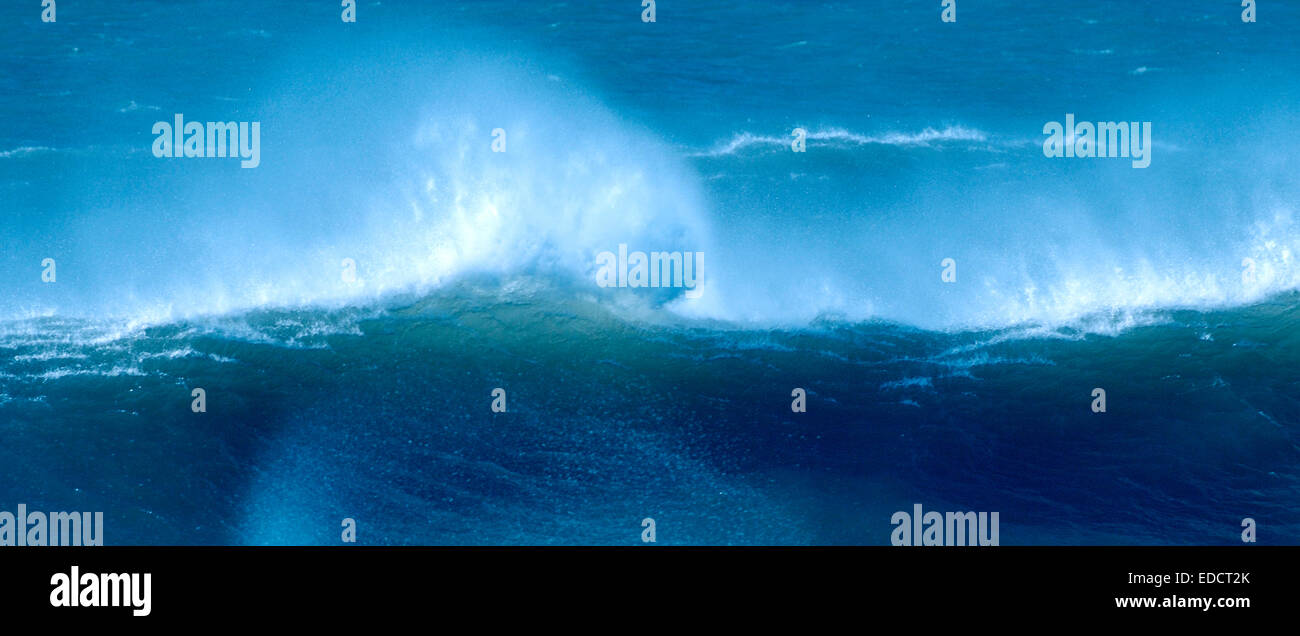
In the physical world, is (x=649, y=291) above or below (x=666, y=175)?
below

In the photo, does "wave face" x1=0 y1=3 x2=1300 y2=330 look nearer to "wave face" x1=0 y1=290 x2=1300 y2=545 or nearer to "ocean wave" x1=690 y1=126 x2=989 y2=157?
"ocean wave" x1=690 y1=126 x2=989 y2=157

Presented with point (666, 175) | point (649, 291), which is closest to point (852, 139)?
point (666, 175)

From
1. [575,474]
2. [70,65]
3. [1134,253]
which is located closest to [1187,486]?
[1134,253]

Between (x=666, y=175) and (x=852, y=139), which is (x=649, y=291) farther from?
(x=852, y=139)

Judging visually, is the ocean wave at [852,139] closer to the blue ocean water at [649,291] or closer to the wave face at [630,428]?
the blue ocean water at [649,291]

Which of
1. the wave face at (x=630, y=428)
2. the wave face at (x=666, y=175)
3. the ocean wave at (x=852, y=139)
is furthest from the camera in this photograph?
the ocean wave at (x=852, y=139)

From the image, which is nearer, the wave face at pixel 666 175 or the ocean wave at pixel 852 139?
the wave face at pixel 666 175

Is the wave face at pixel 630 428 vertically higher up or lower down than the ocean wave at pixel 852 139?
lower down

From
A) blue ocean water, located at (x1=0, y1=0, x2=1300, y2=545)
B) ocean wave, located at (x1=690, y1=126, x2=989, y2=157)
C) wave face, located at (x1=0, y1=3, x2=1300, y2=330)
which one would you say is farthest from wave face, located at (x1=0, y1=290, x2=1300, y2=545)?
ocean wave, located at (x1=690, y1=126, x2=989, y2=157)

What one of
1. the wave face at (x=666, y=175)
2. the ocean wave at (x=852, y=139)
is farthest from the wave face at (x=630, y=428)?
the ocean wave at (x=852, y=139)
